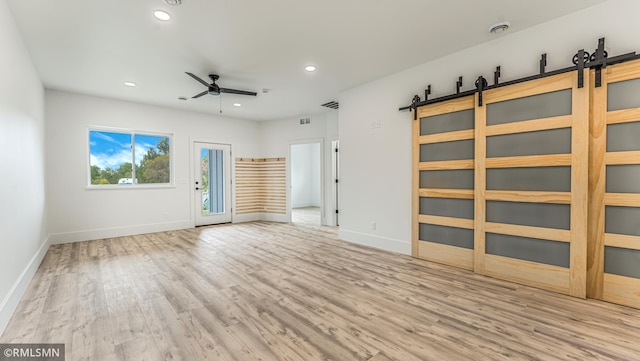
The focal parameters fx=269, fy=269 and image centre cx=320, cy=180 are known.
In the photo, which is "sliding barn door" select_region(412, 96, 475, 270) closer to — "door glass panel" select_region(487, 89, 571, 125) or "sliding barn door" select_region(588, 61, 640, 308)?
"door glass panel" select_region(487, 89, 571, 125)

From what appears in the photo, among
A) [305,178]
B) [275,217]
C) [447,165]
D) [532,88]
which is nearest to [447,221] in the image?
[447,165]

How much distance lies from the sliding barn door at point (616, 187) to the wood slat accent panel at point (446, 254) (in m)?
1.15

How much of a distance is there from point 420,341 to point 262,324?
1.27 meters

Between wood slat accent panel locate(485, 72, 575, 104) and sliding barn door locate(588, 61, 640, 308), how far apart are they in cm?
Answer: 26

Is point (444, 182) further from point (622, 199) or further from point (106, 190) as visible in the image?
point (106, 190)

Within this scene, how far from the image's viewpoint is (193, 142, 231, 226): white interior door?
22.5ft

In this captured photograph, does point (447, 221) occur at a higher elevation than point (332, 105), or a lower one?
lower

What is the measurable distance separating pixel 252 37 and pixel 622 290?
15.1 ft

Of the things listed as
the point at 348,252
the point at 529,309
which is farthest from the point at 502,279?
the point at 348,252

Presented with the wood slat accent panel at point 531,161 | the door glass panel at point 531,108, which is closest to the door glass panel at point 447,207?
the wood slat accent panel at point 531,161

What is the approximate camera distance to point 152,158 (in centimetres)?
629

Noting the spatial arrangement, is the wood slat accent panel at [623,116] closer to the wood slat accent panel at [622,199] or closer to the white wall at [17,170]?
the wood slat accent panel at [622,199]

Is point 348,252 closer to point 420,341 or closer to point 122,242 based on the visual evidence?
point 420,341

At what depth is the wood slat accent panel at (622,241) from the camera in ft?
8.08
